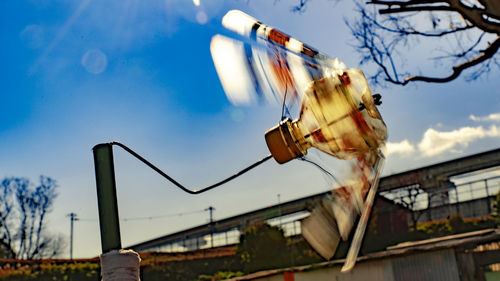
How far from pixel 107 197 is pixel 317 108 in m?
0.52

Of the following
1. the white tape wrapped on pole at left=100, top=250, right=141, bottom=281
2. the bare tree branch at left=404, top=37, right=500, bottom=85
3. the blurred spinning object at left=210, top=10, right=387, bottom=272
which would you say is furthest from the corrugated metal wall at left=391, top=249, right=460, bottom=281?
the white tape wrapped on pole at left=100, top=250, right=141, bottom=281

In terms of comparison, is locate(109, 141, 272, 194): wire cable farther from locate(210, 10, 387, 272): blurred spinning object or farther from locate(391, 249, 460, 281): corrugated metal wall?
locate(391, 249, 460, 281): corrugated metal wall

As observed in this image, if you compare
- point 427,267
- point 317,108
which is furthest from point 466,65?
point 427,267

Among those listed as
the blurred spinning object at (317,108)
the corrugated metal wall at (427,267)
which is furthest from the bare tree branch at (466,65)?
the corrugated metal wall at (427,267)

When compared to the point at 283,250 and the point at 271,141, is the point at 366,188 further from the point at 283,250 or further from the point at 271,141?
the point at 283,250

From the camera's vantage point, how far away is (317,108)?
1.11 meters

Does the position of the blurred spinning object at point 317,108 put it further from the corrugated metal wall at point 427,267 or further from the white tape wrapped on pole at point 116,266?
the corrugated metal wall at point 427,267

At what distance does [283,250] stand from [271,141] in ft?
68.3

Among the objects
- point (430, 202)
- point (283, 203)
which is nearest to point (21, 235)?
point (283, 203)

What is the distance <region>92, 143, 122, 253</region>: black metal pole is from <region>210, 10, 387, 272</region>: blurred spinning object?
37 cm

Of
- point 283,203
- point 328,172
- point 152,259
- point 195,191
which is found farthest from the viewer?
point 283,203

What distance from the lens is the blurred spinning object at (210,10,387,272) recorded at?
43.2 inches

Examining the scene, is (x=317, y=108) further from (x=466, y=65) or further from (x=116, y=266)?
(x=466, y=65)

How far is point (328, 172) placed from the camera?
1302 mm
